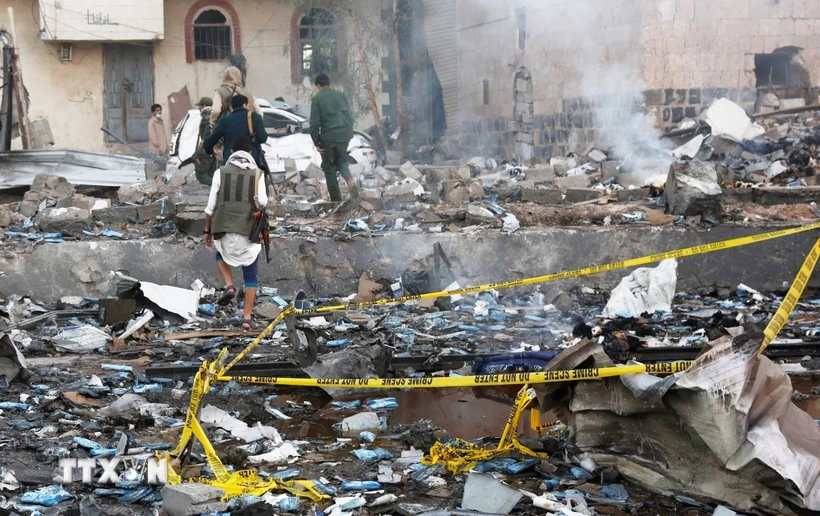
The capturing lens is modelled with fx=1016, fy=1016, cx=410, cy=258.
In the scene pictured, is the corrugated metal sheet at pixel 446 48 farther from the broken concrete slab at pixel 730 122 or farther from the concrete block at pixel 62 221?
the concrete block at pixel 62 221

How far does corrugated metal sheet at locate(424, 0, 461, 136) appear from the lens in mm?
22828

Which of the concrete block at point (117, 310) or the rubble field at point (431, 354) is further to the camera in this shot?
the concrete block at point (117, 310)

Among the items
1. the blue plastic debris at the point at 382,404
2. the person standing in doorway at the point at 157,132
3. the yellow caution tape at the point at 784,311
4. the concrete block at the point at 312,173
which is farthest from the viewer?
the person standing in doorway at the point at 157,132

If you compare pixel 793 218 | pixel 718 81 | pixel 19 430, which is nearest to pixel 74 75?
pixel 718 81

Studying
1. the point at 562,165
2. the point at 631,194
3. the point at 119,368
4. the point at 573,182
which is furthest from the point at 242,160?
the point at 562,165

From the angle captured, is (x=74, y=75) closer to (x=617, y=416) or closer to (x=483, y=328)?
(x=483, y=328)

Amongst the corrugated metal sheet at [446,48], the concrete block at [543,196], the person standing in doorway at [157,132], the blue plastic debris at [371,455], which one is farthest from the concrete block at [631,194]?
the corrugated metal sheet at [446,48]

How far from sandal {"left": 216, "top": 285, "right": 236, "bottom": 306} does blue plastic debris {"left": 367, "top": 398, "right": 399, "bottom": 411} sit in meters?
3.03

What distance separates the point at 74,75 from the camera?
75.7 feet

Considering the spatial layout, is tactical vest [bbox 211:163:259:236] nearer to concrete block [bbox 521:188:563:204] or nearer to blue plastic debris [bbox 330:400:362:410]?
blue plastic debris [bbox 330:400:362:410]

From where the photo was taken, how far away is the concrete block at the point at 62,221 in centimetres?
1012

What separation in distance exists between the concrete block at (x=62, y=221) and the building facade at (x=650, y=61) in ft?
29.9

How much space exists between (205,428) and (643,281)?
483 cm

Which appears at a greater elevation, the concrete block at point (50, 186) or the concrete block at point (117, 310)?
the concrete block at point (50, 186)
